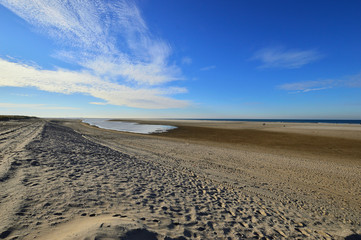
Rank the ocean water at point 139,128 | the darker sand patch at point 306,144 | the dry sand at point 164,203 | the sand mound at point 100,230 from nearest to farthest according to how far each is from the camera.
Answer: the sand mound at point 100,230
the dry sand at point 164,203
the darker sand patch at point 306,144
the ocean water at point 139,128

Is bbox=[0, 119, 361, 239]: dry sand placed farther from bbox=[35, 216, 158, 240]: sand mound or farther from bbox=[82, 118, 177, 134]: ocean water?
bbox=[82, 118, 177, 134]: ocean water

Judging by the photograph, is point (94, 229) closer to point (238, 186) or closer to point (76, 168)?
point (76, 168)

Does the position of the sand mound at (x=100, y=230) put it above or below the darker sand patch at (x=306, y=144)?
above

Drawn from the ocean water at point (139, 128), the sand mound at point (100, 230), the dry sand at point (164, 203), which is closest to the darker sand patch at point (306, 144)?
the dry sand at point (164, 203)

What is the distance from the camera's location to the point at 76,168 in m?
8.32

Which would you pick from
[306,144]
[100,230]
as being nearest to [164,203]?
[100,230]

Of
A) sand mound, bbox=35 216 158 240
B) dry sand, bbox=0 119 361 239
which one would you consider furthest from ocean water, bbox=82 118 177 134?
sand mound, bbox=35 216 158 240

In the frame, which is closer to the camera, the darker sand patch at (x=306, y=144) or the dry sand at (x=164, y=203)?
the dry sand at (x=164, y=203)

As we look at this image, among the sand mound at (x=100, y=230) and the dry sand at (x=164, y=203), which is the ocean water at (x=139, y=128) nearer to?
the dry sand at (x=164, y=203)

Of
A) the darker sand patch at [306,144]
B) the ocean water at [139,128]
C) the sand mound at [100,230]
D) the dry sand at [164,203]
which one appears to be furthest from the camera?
the ocean water at [139,128]

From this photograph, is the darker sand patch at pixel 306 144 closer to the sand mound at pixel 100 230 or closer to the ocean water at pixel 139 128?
the ocean water at pixel 139 128

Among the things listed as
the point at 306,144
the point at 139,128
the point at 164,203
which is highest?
the point at 164,203

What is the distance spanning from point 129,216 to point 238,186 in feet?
20.3

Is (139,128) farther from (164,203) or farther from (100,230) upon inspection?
(100,230)
